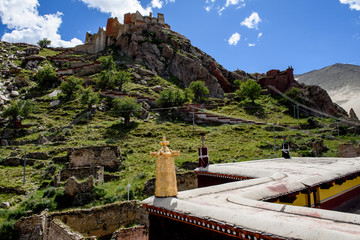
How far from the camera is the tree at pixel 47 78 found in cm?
5056

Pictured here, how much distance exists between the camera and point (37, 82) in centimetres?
5338

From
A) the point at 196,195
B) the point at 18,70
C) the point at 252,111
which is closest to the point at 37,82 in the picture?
the point at 18,70

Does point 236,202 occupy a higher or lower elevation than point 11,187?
higher

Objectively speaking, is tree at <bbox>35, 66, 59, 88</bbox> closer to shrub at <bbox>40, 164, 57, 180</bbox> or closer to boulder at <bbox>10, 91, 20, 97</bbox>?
boulder at <bbox>10, 91, 20, 97</bbox>

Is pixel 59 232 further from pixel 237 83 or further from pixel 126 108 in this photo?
pixel 237 83

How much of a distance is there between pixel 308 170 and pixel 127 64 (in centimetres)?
5971

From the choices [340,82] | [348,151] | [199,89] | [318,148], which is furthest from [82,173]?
[340,82]

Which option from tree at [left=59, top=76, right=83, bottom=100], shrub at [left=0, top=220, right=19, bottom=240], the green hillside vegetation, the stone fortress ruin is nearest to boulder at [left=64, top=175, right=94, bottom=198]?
the green hillside vegetation

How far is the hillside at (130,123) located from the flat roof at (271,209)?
11.2 meters

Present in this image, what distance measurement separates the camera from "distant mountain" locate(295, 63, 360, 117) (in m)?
107

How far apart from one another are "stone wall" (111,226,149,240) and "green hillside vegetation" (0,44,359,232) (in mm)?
5528

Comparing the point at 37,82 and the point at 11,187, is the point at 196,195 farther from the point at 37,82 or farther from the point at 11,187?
the point at 37,82

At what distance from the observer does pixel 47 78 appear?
51031 millimetres

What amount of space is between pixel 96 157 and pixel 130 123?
14910 mm
